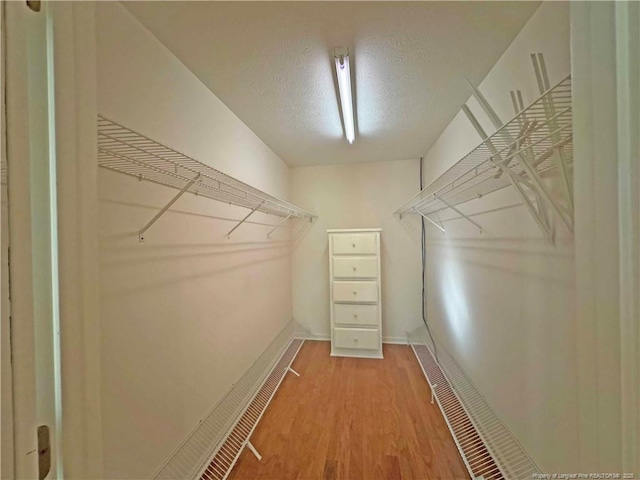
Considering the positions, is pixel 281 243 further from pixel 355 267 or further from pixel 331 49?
Result: pixel 331 49

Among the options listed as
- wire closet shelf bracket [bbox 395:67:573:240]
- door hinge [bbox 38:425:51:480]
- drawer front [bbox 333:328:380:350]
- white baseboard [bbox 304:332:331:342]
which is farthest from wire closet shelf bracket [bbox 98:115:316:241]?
white baseboard [bbox 304:332:331:342]

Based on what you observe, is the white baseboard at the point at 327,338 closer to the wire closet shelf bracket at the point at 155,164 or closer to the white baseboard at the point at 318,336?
the white baseboard at the point at 318,336

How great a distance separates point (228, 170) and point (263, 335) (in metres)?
1.59

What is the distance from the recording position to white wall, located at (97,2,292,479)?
97 cm

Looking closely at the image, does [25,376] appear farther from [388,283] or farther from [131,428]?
[388,283]

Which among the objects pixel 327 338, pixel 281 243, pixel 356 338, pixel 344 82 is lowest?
pixel 327 338

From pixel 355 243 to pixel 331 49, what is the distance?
6.56 ft

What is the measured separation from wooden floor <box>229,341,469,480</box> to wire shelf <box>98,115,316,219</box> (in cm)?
168

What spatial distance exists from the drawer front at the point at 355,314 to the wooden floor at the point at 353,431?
0.53 meters

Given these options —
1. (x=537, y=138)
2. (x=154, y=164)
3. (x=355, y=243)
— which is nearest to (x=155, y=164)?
(x=154, y=164)

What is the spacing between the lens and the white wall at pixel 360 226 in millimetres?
3264

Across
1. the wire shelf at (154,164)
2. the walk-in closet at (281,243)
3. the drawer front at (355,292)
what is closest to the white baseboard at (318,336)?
the walk-in closet at (281,243)

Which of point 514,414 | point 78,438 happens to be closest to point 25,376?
point 78,438

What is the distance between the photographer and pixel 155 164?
1.18 metres
